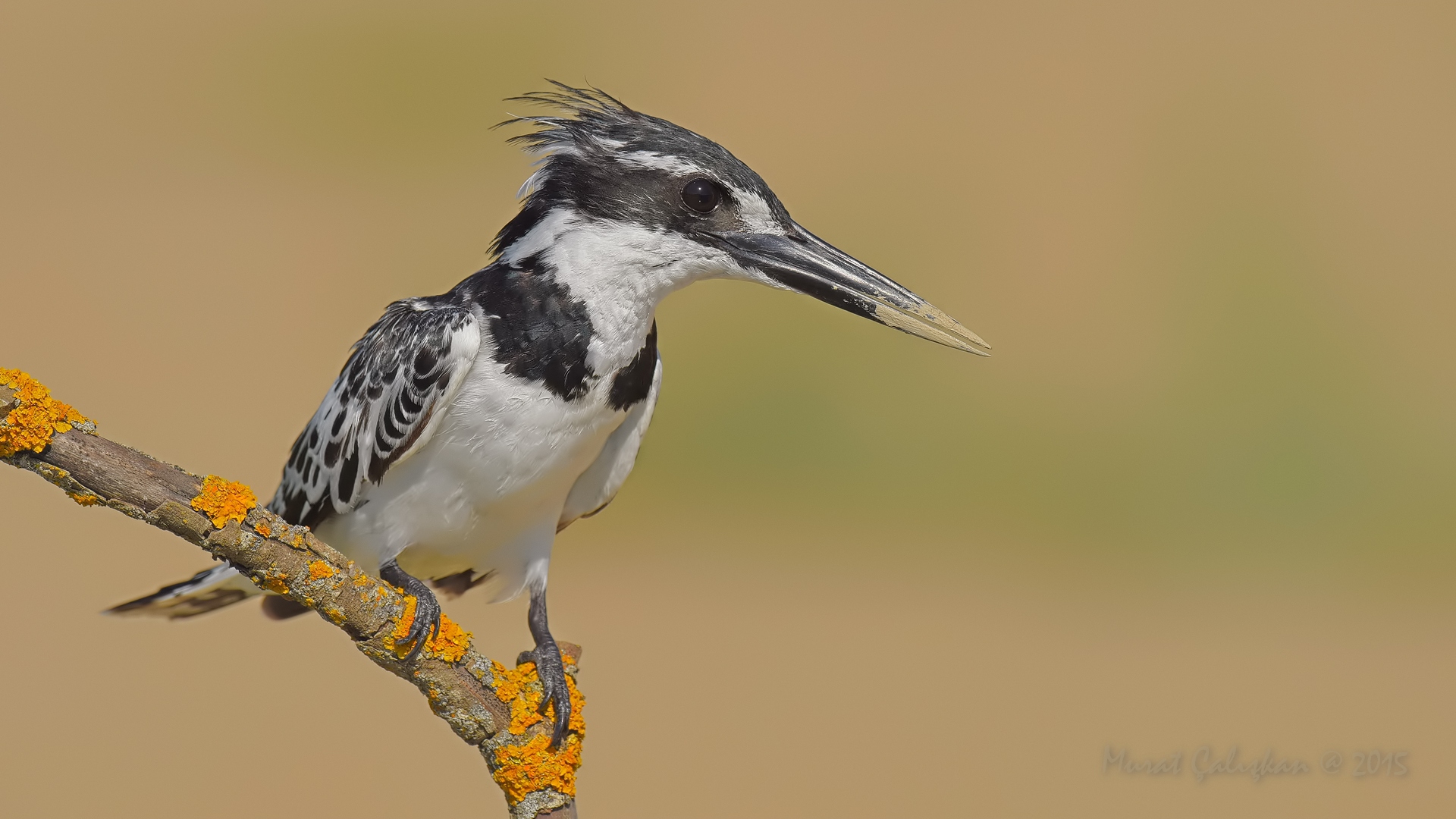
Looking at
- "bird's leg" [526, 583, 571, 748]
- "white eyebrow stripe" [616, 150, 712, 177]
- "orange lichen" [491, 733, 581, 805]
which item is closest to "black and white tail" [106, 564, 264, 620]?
"bird's leg" [526, 583, 571, 748]

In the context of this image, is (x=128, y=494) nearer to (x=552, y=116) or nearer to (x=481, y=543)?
(x=481, y=543)

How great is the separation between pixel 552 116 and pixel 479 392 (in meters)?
0.74

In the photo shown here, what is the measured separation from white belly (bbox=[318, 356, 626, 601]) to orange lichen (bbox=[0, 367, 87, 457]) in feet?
2.85

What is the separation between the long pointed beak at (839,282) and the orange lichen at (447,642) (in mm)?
1025

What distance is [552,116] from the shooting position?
10.1 ft

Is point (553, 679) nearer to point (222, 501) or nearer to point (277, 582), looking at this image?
point (277, 582)

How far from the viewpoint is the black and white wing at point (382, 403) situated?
281cm

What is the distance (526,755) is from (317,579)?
0.67 m

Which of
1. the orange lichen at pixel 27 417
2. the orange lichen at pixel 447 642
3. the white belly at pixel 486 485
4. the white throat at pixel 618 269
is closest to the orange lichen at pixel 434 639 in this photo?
the orange lichen at pixel 447 642

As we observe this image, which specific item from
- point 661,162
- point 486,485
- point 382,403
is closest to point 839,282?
point 661,162

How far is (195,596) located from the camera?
3350 millimetres

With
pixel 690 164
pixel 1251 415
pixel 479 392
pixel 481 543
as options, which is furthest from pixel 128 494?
pixel 1251 415

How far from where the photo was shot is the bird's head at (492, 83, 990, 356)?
9.03 feet

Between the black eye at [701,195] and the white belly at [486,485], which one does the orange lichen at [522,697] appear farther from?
the black eye at [701,195]
